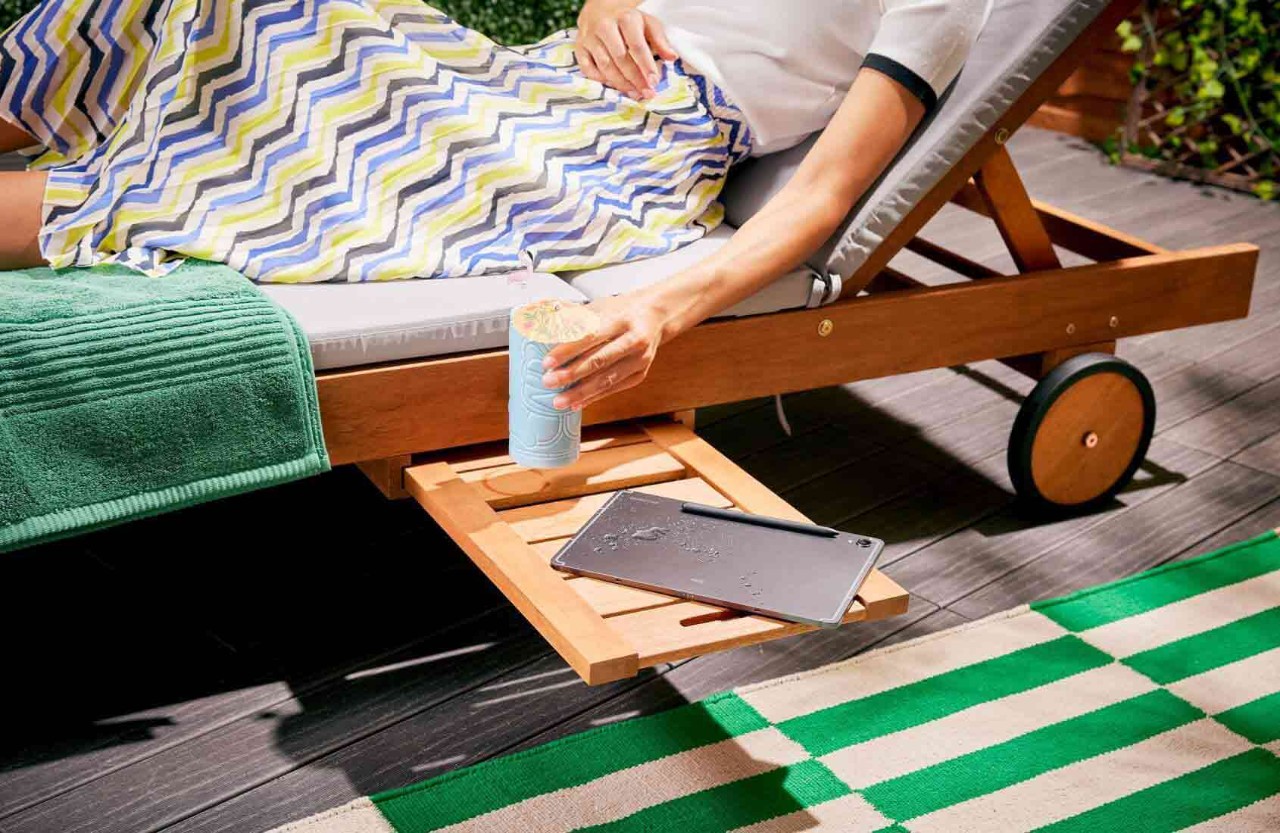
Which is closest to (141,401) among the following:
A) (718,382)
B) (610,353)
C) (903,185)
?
(610,353)

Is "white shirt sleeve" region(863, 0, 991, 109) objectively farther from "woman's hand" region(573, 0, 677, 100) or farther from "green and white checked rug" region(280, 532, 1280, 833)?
"green and white checked rug" region(280, 532, 1280, 833)

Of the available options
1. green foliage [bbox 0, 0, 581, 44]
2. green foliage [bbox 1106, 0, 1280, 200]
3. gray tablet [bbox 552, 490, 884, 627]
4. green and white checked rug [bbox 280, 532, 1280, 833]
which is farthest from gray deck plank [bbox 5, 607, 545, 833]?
green foliage [bbox 1106, 0, 1280, 200]

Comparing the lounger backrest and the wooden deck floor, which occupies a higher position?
the lounger backrest

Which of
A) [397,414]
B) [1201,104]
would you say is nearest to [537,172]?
[397,414]

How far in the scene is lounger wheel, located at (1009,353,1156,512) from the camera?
7.57 ft

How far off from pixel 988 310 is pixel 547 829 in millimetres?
1109

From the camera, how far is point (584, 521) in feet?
5.75

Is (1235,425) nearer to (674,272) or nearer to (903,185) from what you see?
(903,185)

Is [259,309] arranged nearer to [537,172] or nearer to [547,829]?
[537,172]

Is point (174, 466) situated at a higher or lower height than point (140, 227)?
lower

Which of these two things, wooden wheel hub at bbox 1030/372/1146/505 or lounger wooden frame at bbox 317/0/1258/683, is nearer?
lounger wooden frame at bbox 317/0/1258/683

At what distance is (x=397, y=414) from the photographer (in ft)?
6.09

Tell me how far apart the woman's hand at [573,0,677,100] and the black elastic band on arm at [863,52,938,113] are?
0.37 m

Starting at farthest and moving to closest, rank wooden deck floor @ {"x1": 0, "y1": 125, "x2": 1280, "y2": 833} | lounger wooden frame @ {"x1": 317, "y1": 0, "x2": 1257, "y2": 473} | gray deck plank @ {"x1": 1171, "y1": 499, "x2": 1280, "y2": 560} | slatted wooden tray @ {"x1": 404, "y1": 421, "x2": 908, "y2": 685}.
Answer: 1. gray deck plank @ {"x1": 1171, "y1": 499, "x2": 1280, "y2": 560}
2. lounger wooden frame @ {"x1": 317, "y1": 0, "x2": 1257, "y2": 473}
3. wooden deck floor @ {"x1": 0, "y1": 125, "x2": 1280, "y2": 833}
4. slatted wooden tray @ {"x1": 404, "y1": 421, "x2": 908, "y2": 685}
